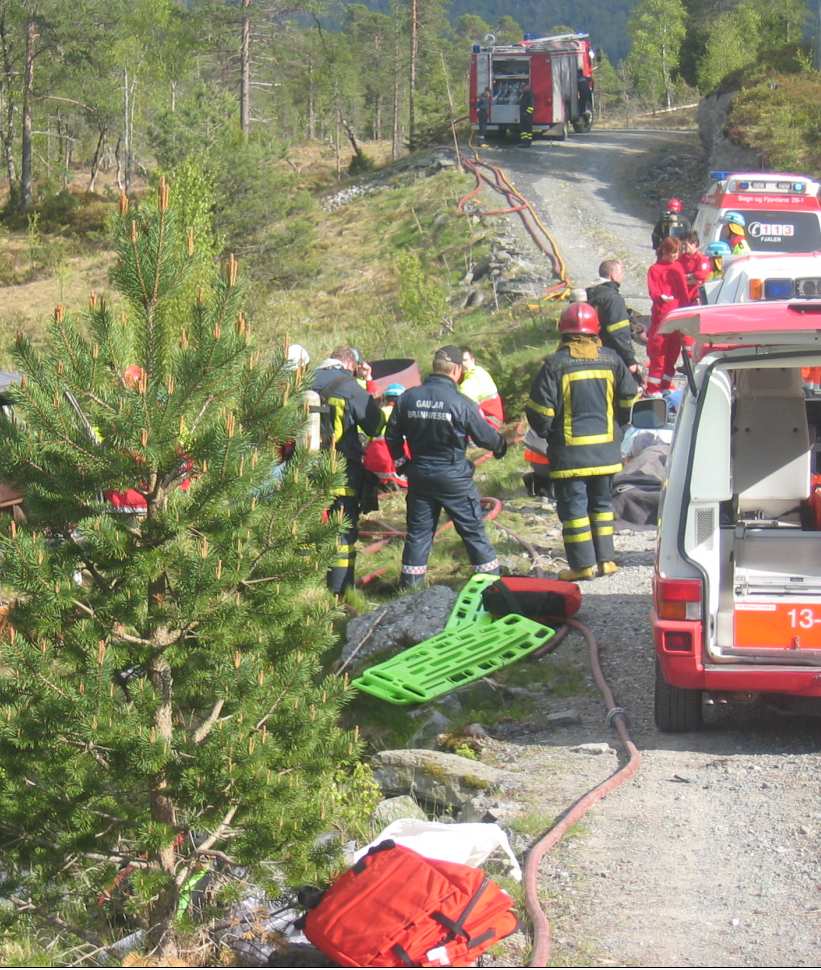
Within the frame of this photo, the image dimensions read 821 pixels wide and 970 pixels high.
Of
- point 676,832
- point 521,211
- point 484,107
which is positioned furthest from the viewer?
point 484,107

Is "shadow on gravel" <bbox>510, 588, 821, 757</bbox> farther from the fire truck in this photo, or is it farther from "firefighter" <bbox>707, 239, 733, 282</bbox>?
the fire truck

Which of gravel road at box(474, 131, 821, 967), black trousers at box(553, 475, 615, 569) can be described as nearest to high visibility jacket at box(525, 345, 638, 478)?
black trousers at box(553, 475, 615, 569)

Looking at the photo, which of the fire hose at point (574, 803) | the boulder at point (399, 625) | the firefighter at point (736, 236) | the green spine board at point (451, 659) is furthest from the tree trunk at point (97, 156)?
the fire hose at point (574, 803)

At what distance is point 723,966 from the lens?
4.38m

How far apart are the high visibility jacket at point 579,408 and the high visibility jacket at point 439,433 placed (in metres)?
0.36

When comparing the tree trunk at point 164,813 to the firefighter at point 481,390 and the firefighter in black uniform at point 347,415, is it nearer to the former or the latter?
the firefighter in black uniform at point 347,415

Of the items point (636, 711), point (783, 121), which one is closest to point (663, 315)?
point (636, 711)

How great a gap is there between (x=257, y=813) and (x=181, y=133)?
40463mm

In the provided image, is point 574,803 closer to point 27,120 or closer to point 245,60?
point 245,60

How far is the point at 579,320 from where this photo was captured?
8.72m

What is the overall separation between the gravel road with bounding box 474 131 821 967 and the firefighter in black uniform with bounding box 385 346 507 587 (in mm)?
1063

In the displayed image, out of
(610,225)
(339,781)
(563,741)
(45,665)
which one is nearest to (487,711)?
(563,741)

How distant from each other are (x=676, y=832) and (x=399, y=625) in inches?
131

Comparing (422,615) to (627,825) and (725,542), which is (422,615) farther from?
(627,825)
